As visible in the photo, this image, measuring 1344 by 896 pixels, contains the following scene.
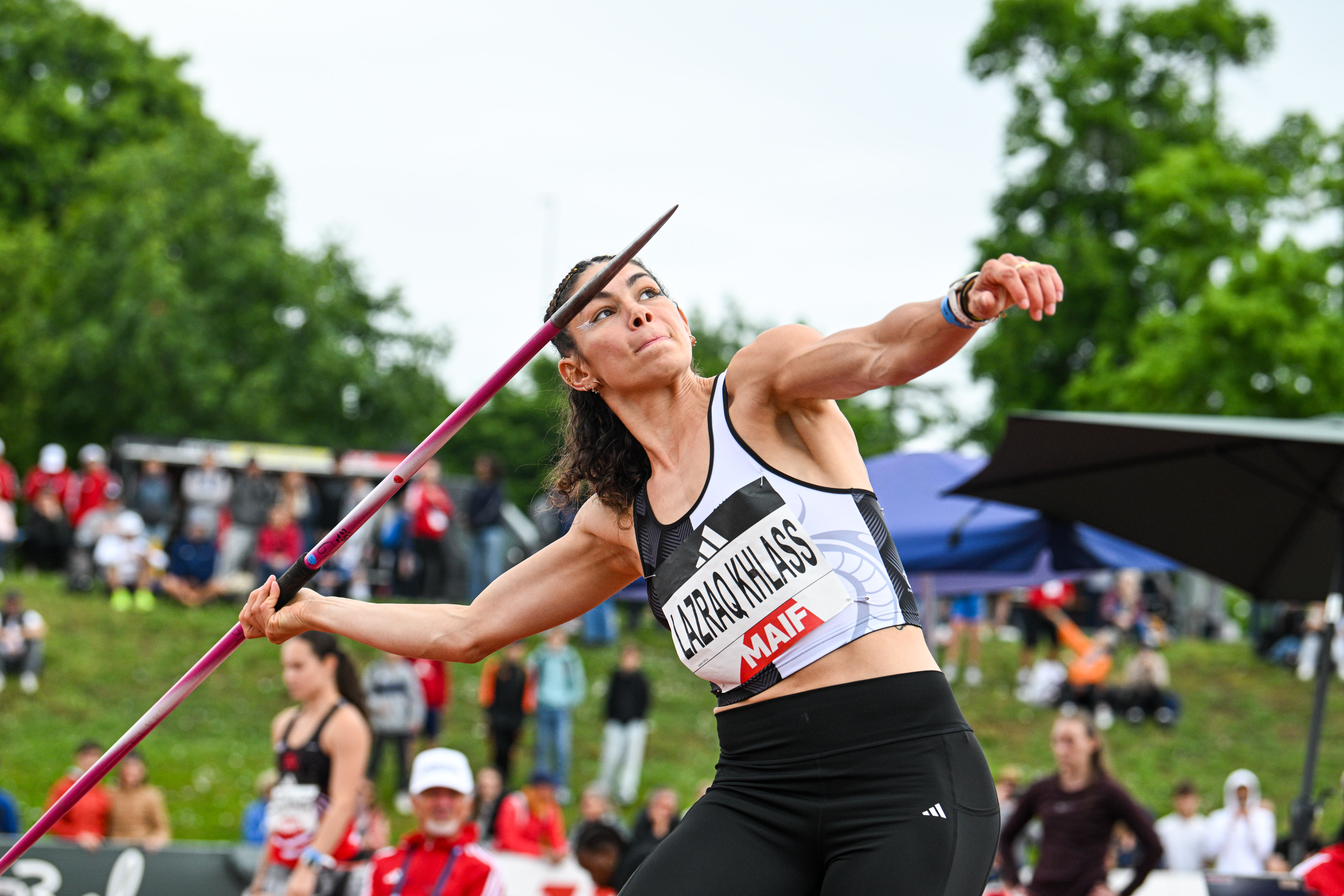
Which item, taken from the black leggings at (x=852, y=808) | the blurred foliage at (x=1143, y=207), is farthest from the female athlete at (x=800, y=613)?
the blurred foliage at (x=1143, y=207)

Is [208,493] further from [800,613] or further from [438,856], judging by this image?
[800,613]

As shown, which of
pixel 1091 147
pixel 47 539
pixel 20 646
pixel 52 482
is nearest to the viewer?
pixel 20 646

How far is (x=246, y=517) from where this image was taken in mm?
17562

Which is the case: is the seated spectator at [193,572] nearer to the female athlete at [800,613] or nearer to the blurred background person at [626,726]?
the blurred background person at [626,726]

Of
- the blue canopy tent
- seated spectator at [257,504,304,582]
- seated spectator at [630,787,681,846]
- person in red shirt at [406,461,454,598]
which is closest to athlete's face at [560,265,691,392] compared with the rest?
the blue canopy tent

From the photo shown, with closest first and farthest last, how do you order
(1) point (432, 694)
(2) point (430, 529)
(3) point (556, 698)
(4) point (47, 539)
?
(3) point (556, 698), (1) point (432, 694), (2) point (430, 529), (4) point (47, 539)

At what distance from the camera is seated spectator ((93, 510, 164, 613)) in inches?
722

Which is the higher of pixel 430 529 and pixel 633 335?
pixel 430 529

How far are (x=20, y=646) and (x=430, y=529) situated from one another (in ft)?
15.8

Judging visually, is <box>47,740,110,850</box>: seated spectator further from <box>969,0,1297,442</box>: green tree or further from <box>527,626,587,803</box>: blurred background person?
<box>969,0,1297,442</box>: green tree

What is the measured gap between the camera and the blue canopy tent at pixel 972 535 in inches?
329

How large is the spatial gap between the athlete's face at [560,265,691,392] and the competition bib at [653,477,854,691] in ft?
1.23

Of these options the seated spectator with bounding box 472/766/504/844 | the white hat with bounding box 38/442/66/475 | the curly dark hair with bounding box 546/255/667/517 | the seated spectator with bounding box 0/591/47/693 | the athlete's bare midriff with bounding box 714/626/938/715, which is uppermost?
the white hat with bounding box 38/442/66/475

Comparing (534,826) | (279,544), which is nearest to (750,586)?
(534,826)
